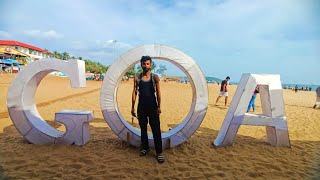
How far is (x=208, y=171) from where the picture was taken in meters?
4.20

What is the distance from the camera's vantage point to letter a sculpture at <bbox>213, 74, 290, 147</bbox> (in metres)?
5.70

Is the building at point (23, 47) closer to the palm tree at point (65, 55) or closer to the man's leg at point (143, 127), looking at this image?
the palm tree at point (65, 55)

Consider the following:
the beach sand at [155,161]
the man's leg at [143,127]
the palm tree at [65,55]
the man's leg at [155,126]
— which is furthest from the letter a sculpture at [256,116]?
the palm tree at [65,55]

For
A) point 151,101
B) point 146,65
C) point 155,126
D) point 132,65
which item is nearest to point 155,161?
point 155,126

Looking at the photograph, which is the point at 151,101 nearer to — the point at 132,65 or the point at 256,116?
the point at 132,65

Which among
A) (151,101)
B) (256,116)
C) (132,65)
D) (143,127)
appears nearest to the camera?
(151,101)

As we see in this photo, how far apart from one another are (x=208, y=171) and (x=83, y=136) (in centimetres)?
296

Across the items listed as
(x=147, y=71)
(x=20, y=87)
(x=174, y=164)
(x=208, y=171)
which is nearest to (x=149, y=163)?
(x=174, y=164)

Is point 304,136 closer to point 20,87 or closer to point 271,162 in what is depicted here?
point 271,162

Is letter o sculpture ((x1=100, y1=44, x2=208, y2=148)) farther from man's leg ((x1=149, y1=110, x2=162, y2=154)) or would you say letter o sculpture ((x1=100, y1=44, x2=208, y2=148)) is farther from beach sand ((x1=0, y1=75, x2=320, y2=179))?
man's leg ((x1=149, y1=110, x2=162, y2=154))

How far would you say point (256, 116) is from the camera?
5.75 m

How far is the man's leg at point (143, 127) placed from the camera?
474 centimetres

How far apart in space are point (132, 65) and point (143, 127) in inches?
59.3

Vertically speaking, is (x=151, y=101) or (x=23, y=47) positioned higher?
(x=23, y=47)
